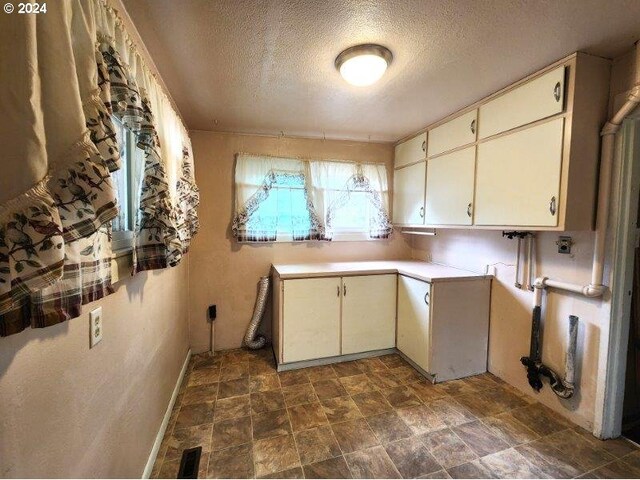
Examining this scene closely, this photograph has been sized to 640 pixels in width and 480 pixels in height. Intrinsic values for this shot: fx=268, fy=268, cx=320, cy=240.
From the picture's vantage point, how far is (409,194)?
2912 mm

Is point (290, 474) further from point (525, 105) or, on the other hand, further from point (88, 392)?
point (525, 105)

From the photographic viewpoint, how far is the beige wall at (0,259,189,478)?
623 millimetres

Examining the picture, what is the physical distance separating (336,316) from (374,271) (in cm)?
57

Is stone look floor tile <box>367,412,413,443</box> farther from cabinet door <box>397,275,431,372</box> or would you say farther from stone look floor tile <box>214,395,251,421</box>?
stone look floor tile <box>214,395,251,421</box>

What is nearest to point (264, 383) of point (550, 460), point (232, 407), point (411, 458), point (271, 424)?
point (232, 407)

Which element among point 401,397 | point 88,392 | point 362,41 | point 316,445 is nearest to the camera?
point 88,392

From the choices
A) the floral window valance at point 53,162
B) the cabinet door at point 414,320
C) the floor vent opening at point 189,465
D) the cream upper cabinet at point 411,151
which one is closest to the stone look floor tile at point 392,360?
the cabinet door at point 414,320

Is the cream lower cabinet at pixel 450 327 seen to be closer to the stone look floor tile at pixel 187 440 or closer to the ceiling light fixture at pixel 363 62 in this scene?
the ceiling light fixture at pixel 363 62

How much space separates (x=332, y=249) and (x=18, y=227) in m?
2.70

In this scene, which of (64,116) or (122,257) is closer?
(64,116)

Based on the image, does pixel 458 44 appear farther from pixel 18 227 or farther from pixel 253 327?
pixel 253 327

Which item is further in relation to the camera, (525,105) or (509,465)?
(525,105)

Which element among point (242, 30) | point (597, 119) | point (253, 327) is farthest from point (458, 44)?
point (253, 327)

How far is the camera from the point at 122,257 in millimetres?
1127
